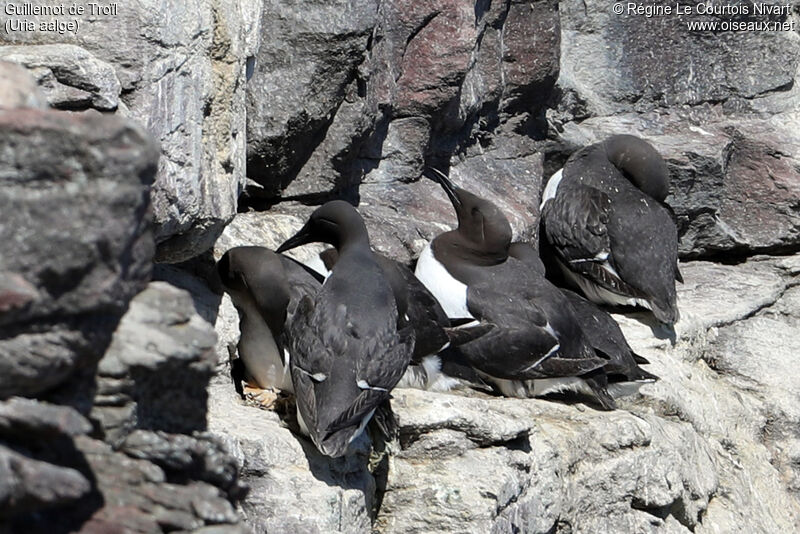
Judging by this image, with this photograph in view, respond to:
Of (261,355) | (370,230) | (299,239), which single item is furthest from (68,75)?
(370,230)

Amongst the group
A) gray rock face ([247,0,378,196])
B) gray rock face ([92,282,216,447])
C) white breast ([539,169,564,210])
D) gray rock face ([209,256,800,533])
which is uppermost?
gray rock face ([92,282,216,447])

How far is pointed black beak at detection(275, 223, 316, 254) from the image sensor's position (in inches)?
226

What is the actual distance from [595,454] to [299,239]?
1457mm

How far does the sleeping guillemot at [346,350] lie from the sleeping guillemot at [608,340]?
52.9 inches

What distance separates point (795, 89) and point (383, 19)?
3.21 meters

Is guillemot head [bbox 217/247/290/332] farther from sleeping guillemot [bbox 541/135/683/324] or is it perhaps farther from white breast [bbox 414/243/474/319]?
sleeping guillemot [bbox 541/135/683/324]

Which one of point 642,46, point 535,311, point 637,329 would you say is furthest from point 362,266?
point 642,46

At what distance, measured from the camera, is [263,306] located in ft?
17.5

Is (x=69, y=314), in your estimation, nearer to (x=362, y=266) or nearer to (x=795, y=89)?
(x=362, y=266)

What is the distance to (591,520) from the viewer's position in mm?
5496

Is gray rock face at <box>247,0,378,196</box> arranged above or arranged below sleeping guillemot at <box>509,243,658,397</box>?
above

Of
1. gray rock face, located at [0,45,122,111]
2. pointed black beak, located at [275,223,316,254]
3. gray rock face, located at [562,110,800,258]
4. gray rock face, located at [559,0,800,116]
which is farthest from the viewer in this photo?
gray rock face, located at [559,0,800,116]

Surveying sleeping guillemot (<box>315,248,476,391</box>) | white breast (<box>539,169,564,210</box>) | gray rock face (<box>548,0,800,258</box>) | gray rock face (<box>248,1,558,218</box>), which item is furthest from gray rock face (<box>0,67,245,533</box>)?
gray rock face (<box>548,0,800,258</box>)

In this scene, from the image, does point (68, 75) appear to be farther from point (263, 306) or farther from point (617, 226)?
point (617, 226)
